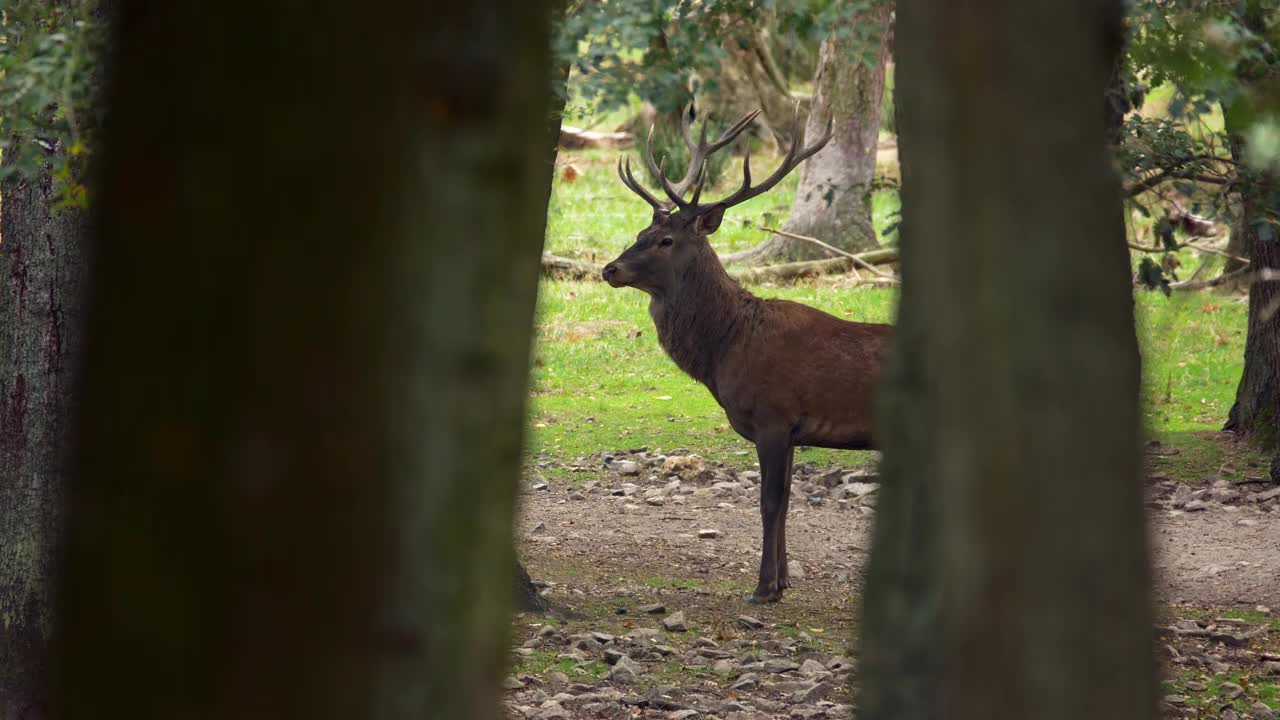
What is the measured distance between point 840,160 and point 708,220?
9.42 m

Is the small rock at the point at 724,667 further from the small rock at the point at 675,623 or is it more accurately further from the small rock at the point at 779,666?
the small rock at the point at 675,623

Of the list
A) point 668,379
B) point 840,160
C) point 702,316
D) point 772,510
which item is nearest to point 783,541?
point 772,510

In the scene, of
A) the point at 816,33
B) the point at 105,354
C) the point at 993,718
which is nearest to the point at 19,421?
the point at 816,33

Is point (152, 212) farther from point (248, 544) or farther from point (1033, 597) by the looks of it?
point (1033, 597)

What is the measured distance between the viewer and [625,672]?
5.70 meters

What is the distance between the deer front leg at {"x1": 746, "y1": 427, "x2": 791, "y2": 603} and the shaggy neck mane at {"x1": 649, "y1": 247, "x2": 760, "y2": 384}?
1.89 feet

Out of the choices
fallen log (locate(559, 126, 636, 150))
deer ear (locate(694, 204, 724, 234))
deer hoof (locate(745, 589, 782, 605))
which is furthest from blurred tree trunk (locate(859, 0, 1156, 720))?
fallen log (locate(559, 126, 636, 150))

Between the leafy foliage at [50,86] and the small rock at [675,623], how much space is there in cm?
323

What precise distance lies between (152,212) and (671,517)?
297 inches

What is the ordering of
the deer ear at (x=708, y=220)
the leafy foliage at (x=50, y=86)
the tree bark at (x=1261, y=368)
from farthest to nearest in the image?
the tree bark at (x=1261, y=368), the deer ear at (x=708, y=220), the leafy foliage at (x=50, y=86)

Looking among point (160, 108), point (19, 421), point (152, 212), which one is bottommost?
point (19, 421)

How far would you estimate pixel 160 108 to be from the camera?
5.53 ft

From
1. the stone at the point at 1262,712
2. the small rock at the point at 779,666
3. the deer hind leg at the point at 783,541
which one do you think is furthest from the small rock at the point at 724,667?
the stone at the point at 1262,712

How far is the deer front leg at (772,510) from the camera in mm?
7258
